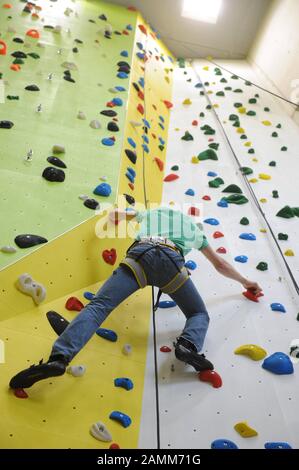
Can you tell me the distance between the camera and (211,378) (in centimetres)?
204

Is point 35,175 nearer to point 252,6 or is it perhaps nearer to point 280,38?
point 280,38

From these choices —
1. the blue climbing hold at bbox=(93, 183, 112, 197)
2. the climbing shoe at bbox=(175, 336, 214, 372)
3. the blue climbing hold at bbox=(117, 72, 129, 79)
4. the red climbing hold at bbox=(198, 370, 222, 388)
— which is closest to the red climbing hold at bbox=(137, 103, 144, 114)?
the blue climbing hold at bbox=(117, 72, 129, 79)

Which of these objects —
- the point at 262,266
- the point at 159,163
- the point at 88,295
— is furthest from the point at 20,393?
the point at 159,163

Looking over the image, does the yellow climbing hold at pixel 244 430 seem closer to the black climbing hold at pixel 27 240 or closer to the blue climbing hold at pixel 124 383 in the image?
the blue climbing hold at pixel 124 383

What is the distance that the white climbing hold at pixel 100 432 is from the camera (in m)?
1.75

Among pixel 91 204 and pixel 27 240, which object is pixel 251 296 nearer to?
pixel 91 204

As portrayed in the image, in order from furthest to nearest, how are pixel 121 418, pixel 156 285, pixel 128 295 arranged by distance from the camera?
pixel 156 285, pixel 128 295, pixel 121 418

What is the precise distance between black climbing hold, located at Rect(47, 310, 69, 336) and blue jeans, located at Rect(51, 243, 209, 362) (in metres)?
0.23

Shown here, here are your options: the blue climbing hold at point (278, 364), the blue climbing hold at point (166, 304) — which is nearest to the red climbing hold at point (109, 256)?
the blue climbing hold at point (166, 304)

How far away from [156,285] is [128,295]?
0.17m

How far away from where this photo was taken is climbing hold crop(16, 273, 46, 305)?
2172 millimetres

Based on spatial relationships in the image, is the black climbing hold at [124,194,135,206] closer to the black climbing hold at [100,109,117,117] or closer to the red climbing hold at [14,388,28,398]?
the black climbing hold at [100,109,117,117]

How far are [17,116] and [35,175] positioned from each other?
28.6 inches

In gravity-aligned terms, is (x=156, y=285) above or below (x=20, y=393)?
above
